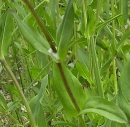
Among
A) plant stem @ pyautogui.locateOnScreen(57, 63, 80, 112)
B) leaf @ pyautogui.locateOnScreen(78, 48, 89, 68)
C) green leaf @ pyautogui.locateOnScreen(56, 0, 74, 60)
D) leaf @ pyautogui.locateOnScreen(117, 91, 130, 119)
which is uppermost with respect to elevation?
green leaf @ pyautogui.locateOnScreen(56, 0, 74, 60)

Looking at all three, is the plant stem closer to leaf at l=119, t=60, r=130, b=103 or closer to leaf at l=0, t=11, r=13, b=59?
leaf at l=119, t=60, r=130, b=103

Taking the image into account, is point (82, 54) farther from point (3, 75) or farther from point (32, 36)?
point (3, 75)

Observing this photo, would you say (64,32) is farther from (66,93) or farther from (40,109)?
(40,109)

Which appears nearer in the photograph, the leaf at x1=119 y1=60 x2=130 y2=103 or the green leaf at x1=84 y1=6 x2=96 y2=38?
the leaf at x1=119 y1=60 x2=130 y2=103

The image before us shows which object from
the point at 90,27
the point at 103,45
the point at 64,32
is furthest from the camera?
the point at 103,45

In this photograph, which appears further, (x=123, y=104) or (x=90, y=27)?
(x=90, y=27)

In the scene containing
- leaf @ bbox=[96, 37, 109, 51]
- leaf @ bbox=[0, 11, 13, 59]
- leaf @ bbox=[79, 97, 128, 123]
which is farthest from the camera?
leaf @ bbox=[96, 37, 109, 51]

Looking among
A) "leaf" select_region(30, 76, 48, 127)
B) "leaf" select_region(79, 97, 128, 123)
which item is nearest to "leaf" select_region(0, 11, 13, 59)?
"leaf" select_region(30, 76, 48, 127)

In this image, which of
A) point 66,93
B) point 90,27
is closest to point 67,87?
point 66,93

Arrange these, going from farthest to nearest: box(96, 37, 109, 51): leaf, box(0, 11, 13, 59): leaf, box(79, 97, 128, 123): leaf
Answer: box(96, 37, 109, 51): leaf
box(0, 11, 13, 59): leaf
box(79, 97, 128, 123): leaf
